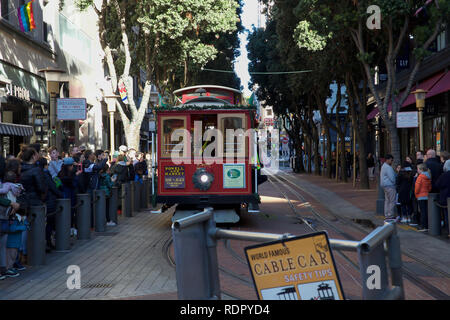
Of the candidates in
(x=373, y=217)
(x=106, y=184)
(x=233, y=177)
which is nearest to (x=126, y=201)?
(x=106, y=184)

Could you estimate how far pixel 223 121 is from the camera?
583 inches

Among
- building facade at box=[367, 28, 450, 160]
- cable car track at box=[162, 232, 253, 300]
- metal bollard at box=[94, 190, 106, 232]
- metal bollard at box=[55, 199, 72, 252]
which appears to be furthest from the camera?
building facade at box=[367, 28, 450, 160]

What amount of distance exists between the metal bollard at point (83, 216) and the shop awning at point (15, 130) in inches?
310

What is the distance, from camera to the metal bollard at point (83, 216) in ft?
41.6

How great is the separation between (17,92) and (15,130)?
132 cm

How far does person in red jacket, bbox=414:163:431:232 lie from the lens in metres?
14.1

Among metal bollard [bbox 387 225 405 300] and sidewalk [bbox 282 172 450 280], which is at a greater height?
metal bollard [bbox 387 225 405 300]

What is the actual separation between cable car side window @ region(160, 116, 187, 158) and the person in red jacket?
211 inches

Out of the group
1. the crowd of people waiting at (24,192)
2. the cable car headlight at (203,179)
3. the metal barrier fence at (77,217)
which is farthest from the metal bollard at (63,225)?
the cable car headlight at (203,179)

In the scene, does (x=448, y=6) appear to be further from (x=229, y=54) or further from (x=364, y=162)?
(x=229, y=54)

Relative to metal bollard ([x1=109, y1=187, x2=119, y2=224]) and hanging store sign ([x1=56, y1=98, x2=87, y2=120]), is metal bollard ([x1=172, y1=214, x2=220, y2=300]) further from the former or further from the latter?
hanging store sign ([x1=56, y1=98, x2=87, y2=120])

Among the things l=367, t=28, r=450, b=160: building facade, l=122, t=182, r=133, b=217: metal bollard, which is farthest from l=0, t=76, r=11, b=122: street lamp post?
l=367, t=28, r=450, b=160: building facade

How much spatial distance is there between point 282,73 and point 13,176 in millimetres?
30455

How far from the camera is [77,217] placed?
42.2ft
